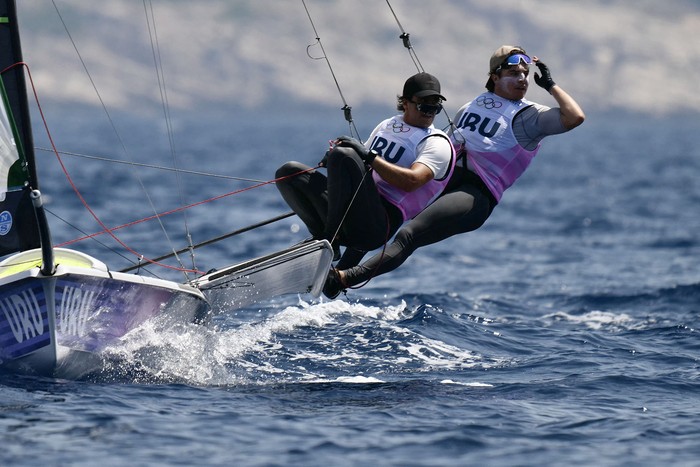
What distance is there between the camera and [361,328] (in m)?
9.76

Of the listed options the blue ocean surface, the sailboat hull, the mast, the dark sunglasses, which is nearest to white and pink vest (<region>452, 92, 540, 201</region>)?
the dark sunglasses

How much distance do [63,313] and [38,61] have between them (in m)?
198

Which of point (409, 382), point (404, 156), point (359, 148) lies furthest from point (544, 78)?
point (409, 382)

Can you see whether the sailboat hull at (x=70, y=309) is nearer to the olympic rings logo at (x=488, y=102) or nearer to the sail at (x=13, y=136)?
the sail at (x=13, y=136)

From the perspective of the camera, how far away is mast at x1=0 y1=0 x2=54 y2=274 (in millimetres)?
6754

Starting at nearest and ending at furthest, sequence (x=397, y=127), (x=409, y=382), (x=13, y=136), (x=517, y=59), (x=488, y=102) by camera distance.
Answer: (x=13, y=136) → (x=397, y=127) → (x=409, y=382) → (x=517, y=59) → (x=488, y=102)

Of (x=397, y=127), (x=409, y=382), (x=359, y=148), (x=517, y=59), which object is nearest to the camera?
A: (x=359, y=148)

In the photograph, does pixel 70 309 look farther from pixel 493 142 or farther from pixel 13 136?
pixel 493 142

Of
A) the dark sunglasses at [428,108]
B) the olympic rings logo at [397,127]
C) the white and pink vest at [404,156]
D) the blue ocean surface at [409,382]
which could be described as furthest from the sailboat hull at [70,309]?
the dark sunglasses at [428,108]

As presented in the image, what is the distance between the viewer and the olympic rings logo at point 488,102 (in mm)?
8426

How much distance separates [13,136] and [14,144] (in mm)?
52

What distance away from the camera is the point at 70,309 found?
685cm

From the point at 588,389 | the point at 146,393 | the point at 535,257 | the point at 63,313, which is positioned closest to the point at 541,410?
the point at 588,389

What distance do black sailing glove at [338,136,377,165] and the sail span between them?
200 cm
